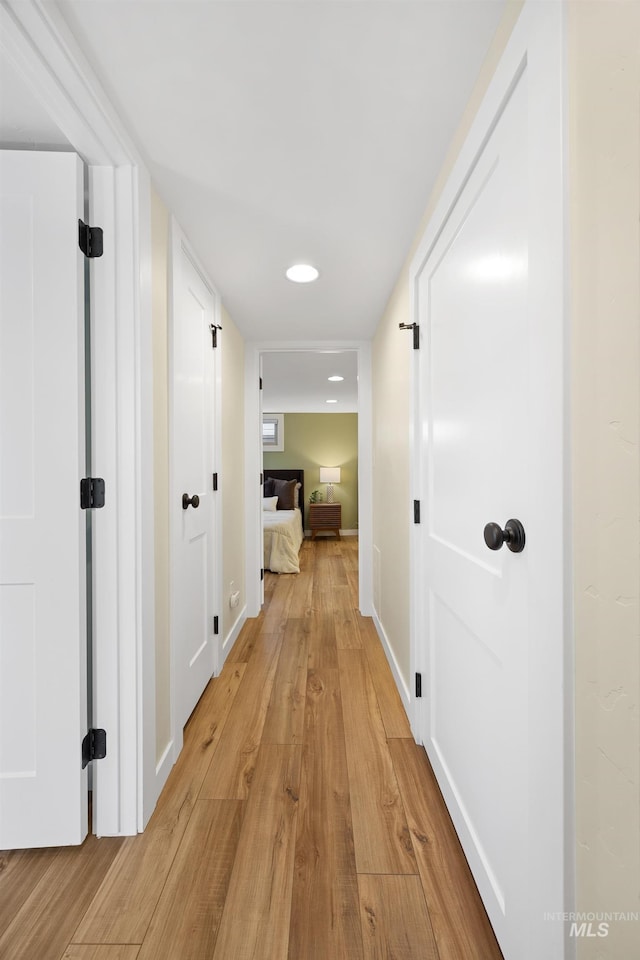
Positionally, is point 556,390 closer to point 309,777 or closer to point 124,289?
point 124,289

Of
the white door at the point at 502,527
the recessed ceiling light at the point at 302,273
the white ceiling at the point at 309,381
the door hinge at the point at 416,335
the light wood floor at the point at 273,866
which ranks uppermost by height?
the white ceiling at the point at 309,381

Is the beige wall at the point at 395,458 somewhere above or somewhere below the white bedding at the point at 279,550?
above

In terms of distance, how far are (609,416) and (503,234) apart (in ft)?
1.94

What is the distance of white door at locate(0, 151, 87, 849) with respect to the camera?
130 centimetres

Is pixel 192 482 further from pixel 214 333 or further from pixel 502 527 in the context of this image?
pixel 502 527

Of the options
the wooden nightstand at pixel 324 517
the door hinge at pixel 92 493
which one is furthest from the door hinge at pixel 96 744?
the wooden nightstand at pixel 324 517

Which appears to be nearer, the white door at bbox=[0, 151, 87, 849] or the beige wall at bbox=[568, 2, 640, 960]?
the beige wall at bbox=[568, 2, 640, 960]

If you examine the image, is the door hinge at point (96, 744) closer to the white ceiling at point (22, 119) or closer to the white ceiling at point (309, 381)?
the white ceiling at point (22, 119)

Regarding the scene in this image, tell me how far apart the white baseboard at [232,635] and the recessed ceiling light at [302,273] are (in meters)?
2.08

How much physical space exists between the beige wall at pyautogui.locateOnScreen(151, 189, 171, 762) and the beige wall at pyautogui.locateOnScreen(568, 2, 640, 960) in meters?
1.31

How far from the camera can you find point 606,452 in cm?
65

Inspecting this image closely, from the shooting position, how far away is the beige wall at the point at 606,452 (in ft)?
1.96

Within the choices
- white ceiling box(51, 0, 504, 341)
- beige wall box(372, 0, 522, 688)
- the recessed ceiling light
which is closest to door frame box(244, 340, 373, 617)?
beige wall box(372, 0, 522, 688)

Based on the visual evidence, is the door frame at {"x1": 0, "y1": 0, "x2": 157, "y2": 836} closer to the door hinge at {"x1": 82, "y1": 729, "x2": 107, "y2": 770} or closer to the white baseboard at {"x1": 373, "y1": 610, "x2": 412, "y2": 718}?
the door hinge at {"x1": 82, "y1": 729, "x2": 107, "y2": 770}
